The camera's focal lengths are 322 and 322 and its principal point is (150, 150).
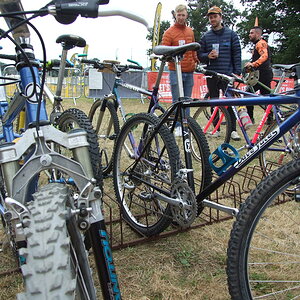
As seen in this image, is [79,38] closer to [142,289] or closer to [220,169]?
[220,169]

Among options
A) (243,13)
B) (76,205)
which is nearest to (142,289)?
(76,205)

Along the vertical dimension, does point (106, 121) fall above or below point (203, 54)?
below

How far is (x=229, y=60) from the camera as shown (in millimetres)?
4914

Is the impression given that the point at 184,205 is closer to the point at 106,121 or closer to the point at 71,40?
the point at 71,40

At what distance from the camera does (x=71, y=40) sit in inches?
82.9

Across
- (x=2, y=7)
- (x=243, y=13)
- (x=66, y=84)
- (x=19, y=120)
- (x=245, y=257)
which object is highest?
(x=243, y=13)

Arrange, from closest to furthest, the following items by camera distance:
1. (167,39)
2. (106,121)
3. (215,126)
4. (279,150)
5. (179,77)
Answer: (179,77) < (279,150) < (106,121) < (167,39) < (215,126)

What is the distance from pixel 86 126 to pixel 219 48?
361 cm

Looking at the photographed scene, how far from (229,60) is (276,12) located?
33175 millimetres

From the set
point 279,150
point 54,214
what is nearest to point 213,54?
point 279,150

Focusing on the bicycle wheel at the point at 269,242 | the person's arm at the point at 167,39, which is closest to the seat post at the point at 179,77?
the bicycle wheel at the point at 269,242

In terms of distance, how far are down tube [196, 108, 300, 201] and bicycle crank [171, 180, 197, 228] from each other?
94 mm

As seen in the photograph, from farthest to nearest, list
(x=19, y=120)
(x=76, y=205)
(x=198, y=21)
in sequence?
(x=198, y=21)
(x=19, y=120)
(x=76, y=205)

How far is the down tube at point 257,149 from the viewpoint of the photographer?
4.73 feet
